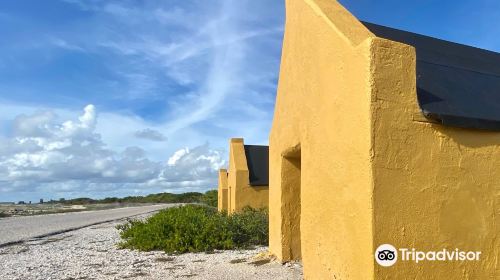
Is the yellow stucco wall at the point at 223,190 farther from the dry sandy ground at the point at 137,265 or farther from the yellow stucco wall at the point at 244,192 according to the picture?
the dry sandy ground at the point at 137,265

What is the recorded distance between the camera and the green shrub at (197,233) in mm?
11086

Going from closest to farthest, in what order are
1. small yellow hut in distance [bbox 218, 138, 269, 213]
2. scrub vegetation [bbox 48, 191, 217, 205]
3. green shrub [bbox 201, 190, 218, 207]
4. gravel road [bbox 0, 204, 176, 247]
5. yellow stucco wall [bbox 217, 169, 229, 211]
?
gravel road [bbox 0, 204, 176, 247]
small yellow hut in distance [bbox 218, 138, 269, 213]
yellow stucco wall [bbox 217, 169, 229, 211]
green shrub [bbox 201, 190, 218, 207]
scrub vegetation [bbox 48, 191, 217, 205]

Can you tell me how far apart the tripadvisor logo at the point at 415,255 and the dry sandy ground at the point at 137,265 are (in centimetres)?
323

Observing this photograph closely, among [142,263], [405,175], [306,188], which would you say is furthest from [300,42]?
[142,263]

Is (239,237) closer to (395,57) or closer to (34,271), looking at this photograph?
(34,271)

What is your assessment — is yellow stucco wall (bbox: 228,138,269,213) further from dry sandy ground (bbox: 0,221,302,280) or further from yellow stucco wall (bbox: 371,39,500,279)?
yellow stucco wall (bbox: 371,39,500,279)

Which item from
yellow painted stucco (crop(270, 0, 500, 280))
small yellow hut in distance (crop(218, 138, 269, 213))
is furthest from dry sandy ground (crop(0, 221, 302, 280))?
small yellow hut in distance (crop(218, 138, 269, 213))

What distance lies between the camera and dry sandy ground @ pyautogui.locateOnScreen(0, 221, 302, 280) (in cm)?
781

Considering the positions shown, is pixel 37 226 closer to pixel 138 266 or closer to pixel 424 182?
pixel 138 266

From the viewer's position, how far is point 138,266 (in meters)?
9.02

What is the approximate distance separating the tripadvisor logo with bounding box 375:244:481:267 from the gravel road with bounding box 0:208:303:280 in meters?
3.18

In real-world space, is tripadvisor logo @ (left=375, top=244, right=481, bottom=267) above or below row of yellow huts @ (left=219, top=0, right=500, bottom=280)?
below

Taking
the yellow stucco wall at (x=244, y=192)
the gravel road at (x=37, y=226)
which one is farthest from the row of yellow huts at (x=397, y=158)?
the gravel road at (x=37, y=226)

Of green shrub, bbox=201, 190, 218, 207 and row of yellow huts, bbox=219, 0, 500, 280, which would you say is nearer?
row of yellow huts, bbox=219, 0, 500, 280
